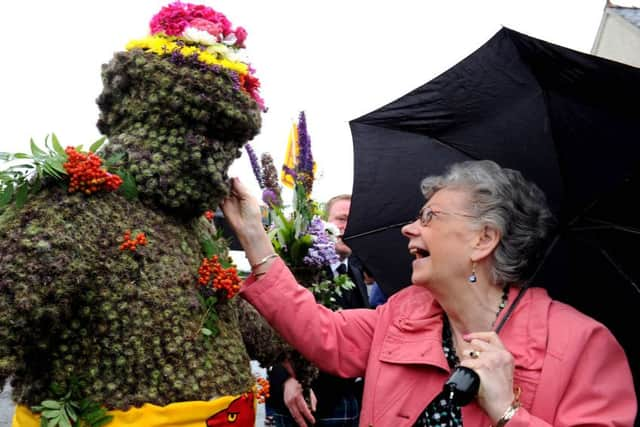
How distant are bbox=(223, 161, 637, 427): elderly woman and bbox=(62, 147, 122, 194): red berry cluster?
53cm

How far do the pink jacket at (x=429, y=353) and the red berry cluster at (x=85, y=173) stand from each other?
70 cm

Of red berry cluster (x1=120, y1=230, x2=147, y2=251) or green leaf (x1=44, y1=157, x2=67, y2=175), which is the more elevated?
green leaf (x1=44, y1=157, x2=67, y2=175)

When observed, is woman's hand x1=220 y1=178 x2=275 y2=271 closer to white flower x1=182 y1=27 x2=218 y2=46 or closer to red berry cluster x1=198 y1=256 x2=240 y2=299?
red berry cluster x1=198 y1=256 x2=240 y2=299

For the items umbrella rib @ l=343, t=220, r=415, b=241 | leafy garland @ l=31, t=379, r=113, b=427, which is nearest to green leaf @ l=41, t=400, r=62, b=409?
leafy garland @ l=31, t=379, r=113, b=427

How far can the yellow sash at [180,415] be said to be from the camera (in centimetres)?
173

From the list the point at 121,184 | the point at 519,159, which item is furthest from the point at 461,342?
the point at 121,184

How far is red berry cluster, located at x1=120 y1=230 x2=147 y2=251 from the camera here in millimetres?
1819

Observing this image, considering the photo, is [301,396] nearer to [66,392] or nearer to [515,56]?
[66,392]

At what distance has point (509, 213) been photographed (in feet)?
7.45

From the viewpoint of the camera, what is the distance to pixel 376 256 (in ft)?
9.96

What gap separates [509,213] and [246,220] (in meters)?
1.01

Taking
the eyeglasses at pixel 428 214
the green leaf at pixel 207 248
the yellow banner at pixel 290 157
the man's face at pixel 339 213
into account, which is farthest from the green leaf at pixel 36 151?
the man's face at pixel 339 213

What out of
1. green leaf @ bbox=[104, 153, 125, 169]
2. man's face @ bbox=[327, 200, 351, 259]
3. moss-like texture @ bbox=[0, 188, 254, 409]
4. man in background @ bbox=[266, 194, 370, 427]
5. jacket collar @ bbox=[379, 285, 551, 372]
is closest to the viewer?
moss-like texture @ bbox=[0, 188, 254, 409]

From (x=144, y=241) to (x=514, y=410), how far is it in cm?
124
